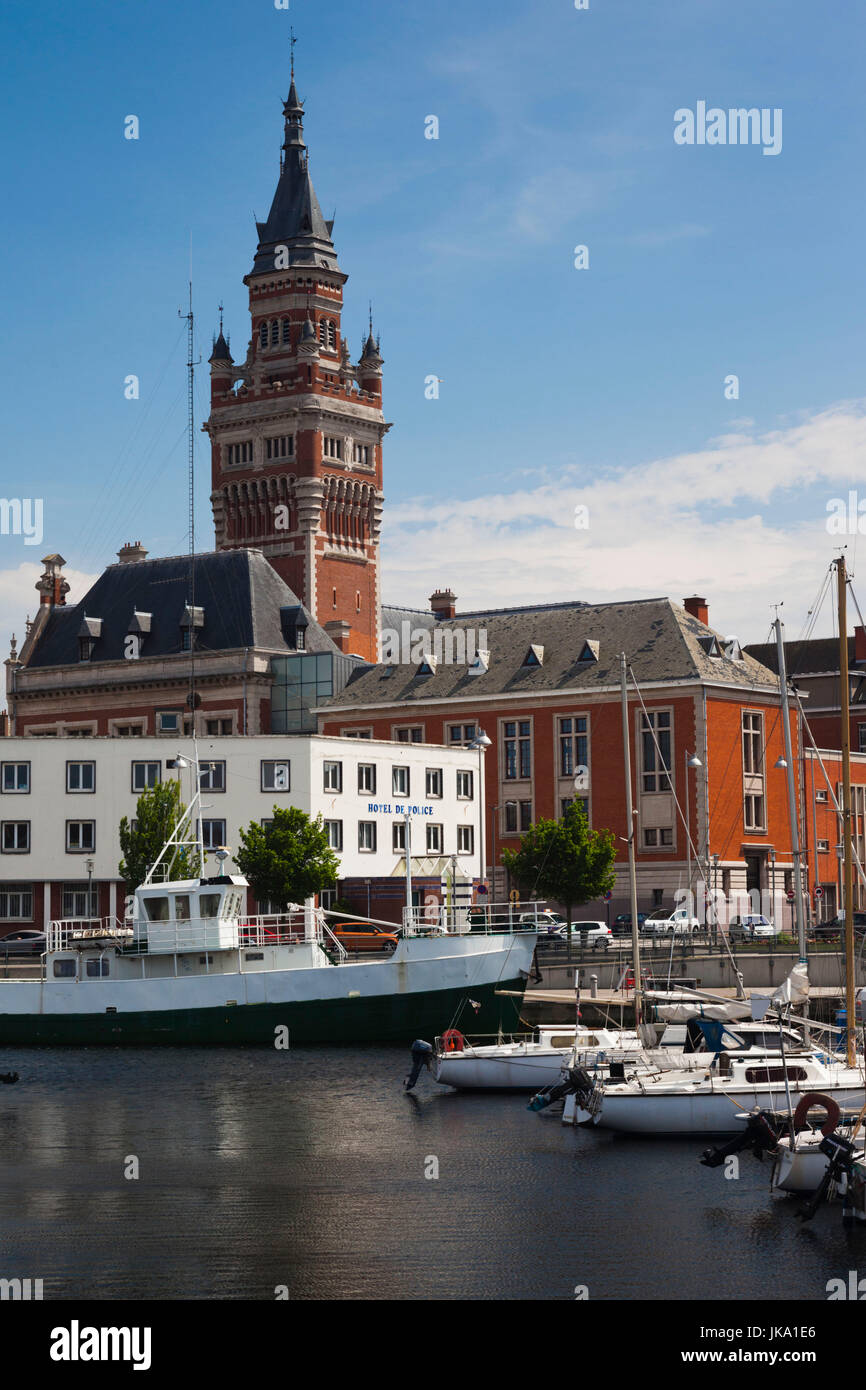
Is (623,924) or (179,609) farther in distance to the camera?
(179,609)

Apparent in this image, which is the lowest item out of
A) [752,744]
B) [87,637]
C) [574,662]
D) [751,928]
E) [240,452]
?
[751,928]

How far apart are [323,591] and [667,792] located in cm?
4542

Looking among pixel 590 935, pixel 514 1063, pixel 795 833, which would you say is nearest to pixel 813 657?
pixel 590 935

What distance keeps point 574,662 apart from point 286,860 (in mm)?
32588

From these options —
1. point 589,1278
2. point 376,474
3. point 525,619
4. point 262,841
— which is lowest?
point 589,1278

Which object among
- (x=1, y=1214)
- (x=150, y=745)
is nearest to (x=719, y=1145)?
(x=1, y=1214)

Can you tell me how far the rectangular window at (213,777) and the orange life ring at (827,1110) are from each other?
2383 inches

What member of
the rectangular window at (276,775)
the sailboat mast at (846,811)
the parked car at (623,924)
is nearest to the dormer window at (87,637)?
the rectangular window at (276,775)

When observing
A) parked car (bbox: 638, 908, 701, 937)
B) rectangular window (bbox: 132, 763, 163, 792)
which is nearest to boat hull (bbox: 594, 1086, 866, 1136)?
parked car (bbox: 638, 908, 701, 937)

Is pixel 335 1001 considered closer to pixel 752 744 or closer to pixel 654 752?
pixel 654 752

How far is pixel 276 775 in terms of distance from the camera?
94875 mm
